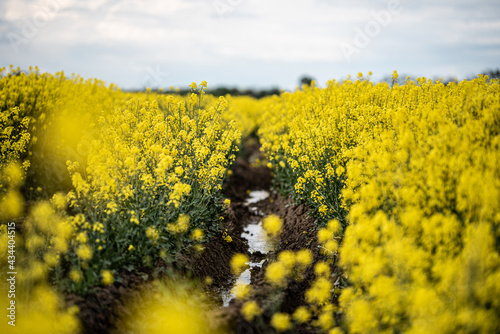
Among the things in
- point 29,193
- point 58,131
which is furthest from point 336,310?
point 58,131

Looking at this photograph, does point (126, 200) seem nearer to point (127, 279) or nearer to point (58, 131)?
point (127, 279)

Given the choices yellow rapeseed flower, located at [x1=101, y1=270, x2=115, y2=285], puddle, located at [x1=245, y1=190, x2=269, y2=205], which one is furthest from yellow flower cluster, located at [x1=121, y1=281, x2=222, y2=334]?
puddle, located at [x1=245, y1=190, x2=269, y2=205]

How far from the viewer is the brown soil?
155 inches

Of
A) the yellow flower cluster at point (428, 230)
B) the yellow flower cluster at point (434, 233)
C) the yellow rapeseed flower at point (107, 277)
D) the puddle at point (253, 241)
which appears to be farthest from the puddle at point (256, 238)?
the yellow rapeseed flower at point (107, 277)

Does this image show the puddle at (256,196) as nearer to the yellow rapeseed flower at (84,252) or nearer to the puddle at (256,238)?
the puddle at (256,238)

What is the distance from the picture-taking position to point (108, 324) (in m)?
3.97

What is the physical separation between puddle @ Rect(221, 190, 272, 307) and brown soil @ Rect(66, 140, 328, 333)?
0.44 feet

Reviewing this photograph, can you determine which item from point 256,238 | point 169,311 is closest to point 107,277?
point 169,311

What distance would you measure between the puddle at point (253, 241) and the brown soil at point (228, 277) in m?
0.13

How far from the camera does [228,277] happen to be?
6133 millimetres

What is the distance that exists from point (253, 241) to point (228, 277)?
1.71 meters

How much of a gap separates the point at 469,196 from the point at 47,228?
553 centimetres

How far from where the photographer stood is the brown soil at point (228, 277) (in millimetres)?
3938

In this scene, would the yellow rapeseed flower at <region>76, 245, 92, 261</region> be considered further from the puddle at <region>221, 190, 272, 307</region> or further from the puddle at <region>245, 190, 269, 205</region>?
the puddle at <region>245, 190, 269, 205</region>
